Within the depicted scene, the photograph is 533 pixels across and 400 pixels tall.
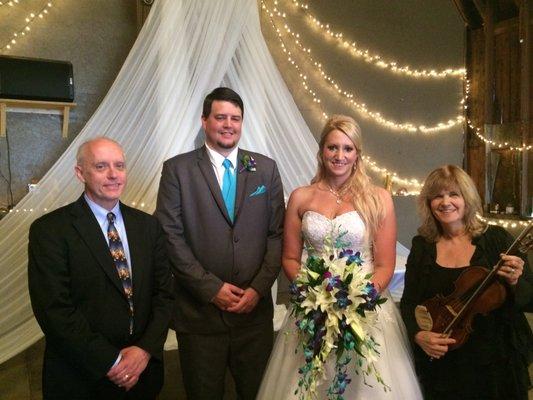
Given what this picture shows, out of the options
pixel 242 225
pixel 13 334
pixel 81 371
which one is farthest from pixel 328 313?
pixel 13 334

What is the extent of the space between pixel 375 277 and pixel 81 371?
4.14 ft

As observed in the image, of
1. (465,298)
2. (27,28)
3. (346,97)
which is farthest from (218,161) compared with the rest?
(346,97)

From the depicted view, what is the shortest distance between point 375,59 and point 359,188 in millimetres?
4393

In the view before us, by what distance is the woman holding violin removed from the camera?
187 cm

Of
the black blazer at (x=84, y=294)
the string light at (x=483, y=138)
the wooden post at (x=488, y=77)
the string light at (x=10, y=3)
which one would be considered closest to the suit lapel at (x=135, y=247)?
the black blazer at (x=84, y=294)

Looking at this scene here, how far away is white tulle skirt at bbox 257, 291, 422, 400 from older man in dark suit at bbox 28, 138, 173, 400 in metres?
0.51

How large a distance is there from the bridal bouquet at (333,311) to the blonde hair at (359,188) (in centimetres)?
54

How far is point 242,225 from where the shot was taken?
226 centimetres

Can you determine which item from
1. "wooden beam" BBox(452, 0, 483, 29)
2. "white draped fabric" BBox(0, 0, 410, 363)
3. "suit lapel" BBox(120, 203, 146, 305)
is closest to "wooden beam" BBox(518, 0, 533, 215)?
"wooden beam" BBox(452, 0, 483, 29)

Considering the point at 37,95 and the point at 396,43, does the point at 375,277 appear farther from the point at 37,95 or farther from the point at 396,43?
the point at 396,43

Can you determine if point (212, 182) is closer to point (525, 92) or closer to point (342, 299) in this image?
point (342, 299)

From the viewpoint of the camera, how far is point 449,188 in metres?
A: 2.04

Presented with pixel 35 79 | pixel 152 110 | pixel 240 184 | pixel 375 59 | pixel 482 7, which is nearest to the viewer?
pixel 240 184

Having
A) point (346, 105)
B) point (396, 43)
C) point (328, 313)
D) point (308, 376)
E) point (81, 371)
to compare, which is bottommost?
Answer: point (81, 371)
